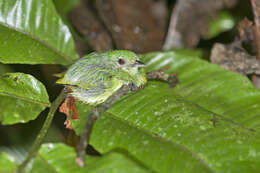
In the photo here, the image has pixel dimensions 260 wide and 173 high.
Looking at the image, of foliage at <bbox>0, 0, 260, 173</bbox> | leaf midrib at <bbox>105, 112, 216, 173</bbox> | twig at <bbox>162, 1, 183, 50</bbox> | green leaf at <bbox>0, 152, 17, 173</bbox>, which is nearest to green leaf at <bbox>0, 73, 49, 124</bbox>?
foliage at <bbox>0, 0, 260, 173</bbox>

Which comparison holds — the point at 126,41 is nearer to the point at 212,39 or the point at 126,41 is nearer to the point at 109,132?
the point at 212,39

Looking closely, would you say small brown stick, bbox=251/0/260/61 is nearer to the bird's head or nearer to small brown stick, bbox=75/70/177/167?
small brown stick, bbox=75/70/177/167

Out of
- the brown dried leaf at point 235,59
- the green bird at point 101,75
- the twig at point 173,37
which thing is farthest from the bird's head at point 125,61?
the twig at point 173,37

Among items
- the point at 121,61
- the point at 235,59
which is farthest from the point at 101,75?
the point at 235,59

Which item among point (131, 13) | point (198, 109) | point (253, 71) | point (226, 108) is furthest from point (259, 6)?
point (131, 13)

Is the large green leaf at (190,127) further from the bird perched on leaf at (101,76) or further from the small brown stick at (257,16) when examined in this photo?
the small brown stick at (257,16)

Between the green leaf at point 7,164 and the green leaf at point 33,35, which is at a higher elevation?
the green leaf at point 33,35
